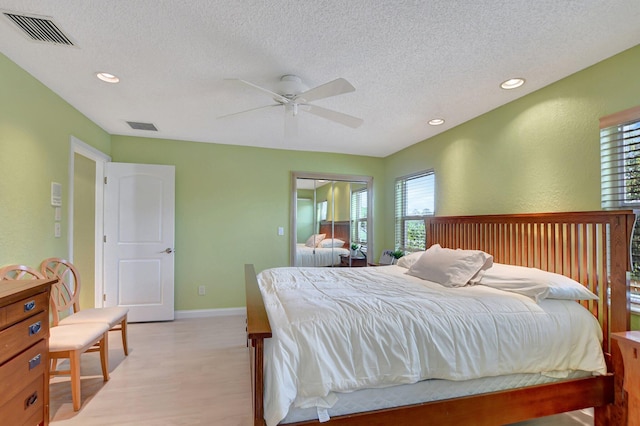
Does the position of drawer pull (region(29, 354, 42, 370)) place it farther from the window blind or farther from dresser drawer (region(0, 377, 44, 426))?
the window blind

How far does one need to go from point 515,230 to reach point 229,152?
3694 mm

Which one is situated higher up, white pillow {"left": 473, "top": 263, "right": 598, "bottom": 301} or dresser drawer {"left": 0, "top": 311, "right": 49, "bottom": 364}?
white pillow {"left": 473, "top": 263, "right": 598, "bottom": 301}

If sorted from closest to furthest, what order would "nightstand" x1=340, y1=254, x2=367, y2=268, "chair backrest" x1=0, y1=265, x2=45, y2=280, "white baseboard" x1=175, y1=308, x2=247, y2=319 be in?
"chair backrest" x1=0, y1=265, x2=45, y2=280
"white baseboard" x1=175, y1=308, x2=247, y2=319
"nightstand" x1=340, y1=254, x2=367, y2=268

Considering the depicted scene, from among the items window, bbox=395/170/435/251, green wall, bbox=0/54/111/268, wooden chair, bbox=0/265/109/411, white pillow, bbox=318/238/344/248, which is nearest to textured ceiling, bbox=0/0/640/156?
green wall, bbox=0/54/111/268

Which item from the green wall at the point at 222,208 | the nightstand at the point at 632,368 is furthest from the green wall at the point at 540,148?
the green wall at the point at 222,208

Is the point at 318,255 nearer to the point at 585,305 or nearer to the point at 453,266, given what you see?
the point at 453,266

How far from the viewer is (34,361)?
5.48 feet

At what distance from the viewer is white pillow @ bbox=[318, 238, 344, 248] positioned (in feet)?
15.7

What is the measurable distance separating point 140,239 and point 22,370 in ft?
8.30

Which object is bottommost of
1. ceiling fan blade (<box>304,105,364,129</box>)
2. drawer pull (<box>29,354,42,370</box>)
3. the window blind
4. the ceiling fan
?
drawer pull (<box>29,354,42,370</box>)

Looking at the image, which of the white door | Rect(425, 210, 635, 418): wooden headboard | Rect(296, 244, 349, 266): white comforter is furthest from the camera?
Rect(296, 244, 349, 266): white comforter

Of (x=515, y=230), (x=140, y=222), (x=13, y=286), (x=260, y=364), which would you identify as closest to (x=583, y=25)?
(x=515, y=230)

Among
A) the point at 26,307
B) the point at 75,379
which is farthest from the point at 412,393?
the point at 75,379

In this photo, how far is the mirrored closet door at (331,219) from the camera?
4.67m
